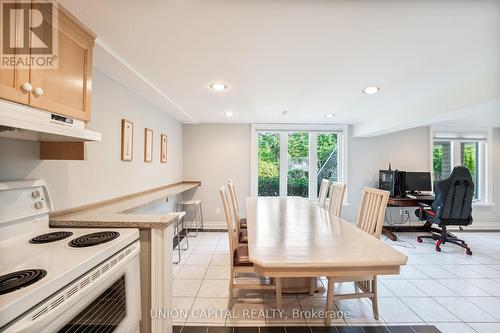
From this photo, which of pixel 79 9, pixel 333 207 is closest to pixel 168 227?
pixel 79 9

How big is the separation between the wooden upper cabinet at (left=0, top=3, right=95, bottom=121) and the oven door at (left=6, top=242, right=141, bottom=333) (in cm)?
87

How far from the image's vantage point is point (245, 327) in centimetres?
182

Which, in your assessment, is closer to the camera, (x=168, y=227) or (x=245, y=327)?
(x=168, y=227)

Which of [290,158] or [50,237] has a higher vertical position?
[290,158]

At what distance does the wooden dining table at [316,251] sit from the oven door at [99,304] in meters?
0.73

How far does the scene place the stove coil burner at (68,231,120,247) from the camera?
119cm

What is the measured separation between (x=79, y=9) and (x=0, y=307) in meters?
1.51

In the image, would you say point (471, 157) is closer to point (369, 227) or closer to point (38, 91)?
point (369, 227)

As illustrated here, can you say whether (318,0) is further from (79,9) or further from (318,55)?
(79,9)

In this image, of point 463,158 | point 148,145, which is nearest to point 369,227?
point 148,145

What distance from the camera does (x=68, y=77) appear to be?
1.29m

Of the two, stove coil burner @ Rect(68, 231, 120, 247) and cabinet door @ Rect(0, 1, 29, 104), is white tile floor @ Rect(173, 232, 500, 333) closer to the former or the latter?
stove coil burner @ Rect(68, 231, 120, 247)

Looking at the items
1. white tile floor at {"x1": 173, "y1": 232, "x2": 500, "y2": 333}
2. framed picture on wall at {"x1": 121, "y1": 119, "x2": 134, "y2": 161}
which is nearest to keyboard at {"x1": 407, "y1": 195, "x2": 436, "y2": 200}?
white tile floor at {"x1": 173, "y1": 232, "x2": 500, "y2": 333}

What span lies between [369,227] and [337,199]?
69 cm
